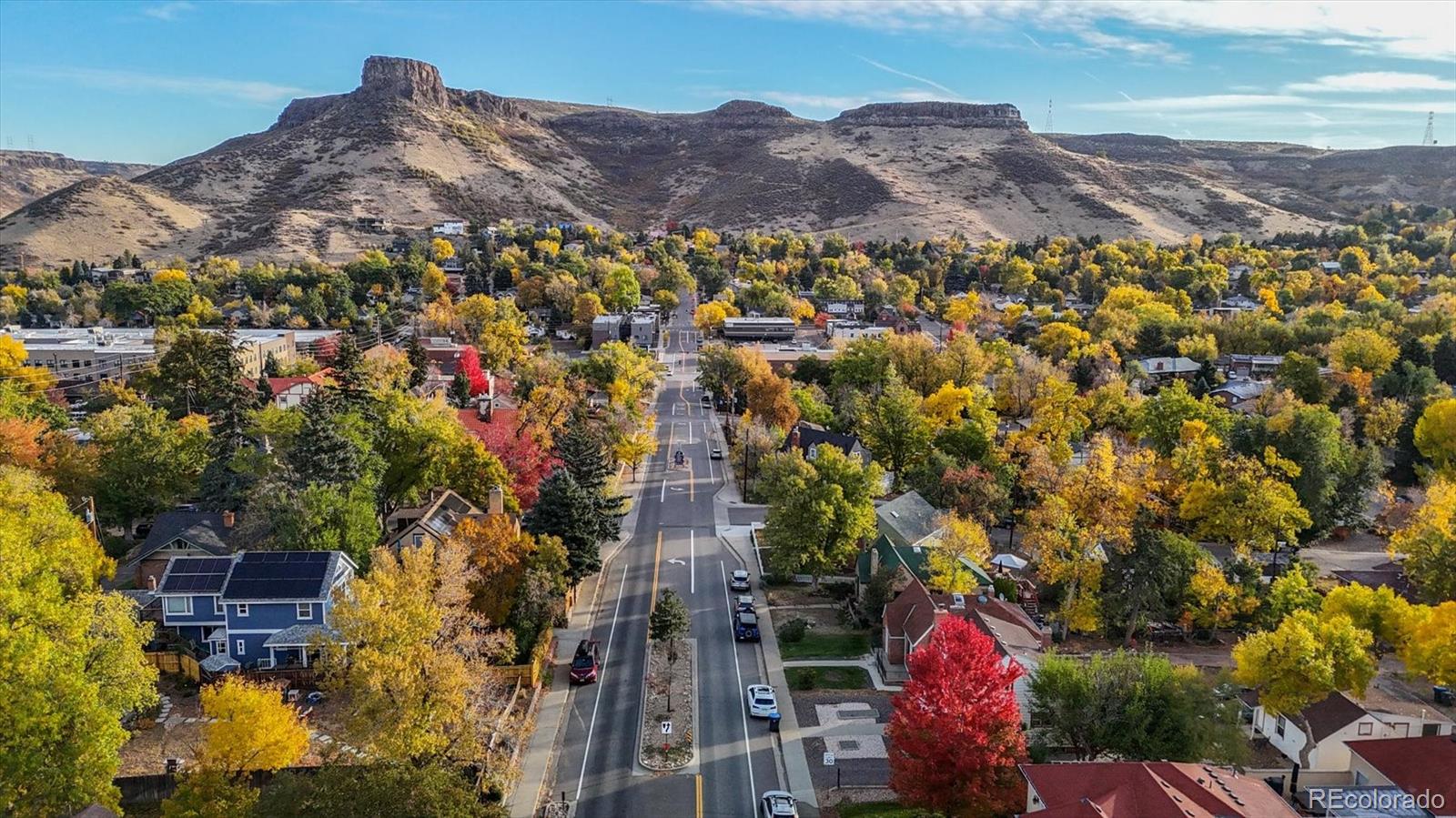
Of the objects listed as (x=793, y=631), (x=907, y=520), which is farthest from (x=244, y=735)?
(x=907, y=520)

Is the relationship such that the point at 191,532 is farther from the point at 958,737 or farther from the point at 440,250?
the point at 440,250

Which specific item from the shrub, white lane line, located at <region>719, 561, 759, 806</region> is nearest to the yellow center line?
white lane line, located at <region>719, 561, 759, 806</region>

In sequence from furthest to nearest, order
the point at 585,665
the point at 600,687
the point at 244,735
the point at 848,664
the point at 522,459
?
the point at 522,459
the point at 848,664
the point at 585,665
the point at 600,687
the point at 244,735

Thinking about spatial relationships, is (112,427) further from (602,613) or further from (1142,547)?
(1142,547)

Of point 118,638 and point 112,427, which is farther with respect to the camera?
point 112,427

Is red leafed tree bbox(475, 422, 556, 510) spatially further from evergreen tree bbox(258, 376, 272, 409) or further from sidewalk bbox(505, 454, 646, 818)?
evergreen tree bbox(258, 376, 272, 409)

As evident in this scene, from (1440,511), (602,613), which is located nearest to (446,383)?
(602,613)
